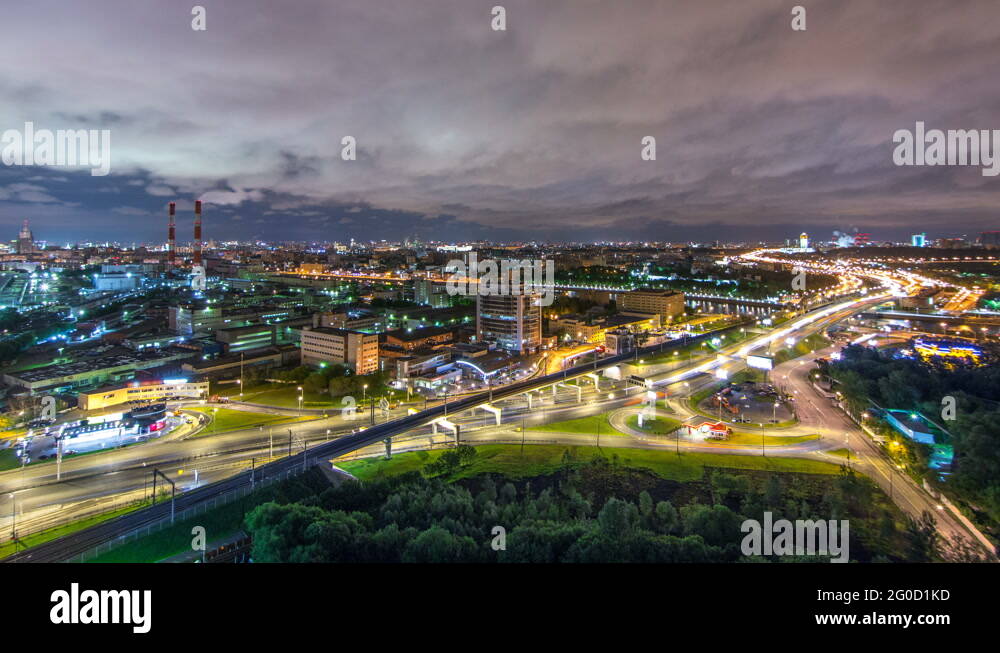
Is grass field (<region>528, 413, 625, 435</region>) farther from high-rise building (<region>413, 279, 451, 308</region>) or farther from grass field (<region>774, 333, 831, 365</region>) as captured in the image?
high-rise building (<region>413, 279, 451, 308</region>)

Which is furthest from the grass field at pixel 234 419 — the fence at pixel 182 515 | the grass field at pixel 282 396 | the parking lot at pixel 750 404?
the parking lot at pixel 750 404

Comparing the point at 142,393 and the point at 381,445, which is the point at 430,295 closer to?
the point at 142,393

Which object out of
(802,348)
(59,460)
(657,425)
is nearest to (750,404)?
(657,425)

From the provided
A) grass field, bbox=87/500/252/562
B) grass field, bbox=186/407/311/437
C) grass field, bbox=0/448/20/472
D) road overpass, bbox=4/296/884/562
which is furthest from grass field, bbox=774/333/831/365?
grass field, bbox=0/448/20/472

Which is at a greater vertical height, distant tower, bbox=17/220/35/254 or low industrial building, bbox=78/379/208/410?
distant tower, bbox=17/220/35/254

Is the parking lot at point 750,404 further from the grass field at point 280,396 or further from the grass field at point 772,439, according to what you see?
the grass field at point 280,396

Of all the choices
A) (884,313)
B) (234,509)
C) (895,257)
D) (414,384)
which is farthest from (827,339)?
(895,257)
